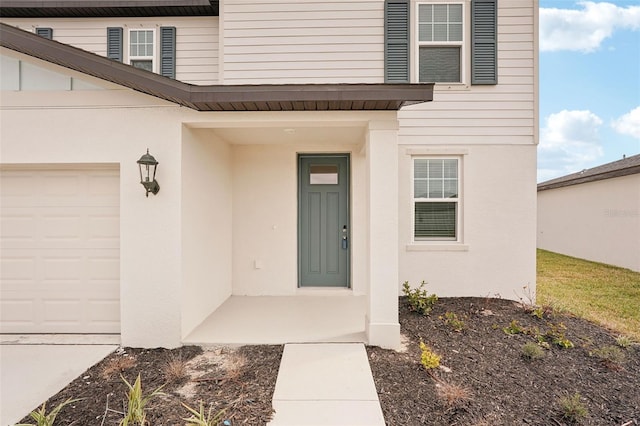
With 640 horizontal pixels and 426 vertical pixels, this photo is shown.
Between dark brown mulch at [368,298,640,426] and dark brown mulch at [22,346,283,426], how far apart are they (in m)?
1.13

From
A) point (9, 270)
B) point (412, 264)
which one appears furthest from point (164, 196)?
point (412, 264)

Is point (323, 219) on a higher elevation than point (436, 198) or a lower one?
lower

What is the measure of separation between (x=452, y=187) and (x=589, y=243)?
8.26 metres

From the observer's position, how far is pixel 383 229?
3791 millimetres

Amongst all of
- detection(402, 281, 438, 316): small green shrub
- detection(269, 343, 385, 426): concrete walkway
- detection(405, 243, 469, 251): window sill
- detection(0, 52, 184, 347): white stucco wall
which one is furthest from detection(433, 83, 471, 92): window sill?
detection(269, 343, 385, 426): concrete walkway

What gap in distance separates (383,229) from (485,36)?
432cm

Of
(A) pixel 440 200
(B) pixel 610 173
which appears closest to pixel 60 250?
(A) pixel 440 200

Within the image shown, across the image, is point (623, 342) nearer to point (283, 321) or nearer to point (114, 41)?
point (283, 321)

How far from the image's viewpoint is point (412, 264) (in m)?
5.70

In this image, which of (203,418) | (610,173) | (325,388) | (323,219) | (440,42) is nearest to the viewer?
(203,418)

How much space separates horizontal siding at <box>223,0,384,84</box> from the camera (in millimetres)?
5668

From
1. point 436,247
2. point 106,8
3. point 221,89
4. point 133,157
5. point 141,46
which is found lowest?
point 436,247

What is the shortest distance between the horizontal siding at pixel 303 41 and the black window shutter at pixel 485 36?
161cm

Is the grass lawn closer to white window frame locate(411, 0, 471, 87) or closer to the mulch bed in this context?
the mulch bed
